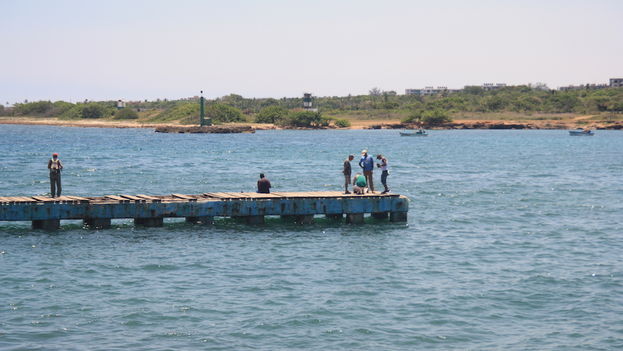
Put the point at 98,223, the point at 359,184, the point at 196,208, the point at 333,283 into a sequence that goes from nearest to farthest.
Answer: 1. the point at 333,283
2. the point at 98,223
3. the point at 196,208
4. the point at 359,184

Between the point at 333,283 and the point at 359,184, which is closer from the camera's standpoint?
the point at 333,283

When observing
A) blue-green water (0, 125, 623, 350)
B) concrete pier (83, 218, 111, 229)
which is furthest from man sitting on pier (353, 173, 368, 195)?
concrete pier (83, 218, 111, 229)

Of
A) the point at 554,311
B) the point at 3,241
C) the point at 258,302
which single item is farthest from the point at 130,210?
the point at 554,311

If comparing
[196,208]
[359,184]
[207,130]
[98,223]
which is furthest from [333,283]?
[207,130]

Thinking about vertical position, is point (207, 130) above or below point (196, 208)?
above

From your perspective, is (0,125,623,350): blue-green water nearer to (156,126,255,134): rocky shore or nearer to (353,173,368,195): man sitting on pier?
(353,173,368,195): man sitting on pier

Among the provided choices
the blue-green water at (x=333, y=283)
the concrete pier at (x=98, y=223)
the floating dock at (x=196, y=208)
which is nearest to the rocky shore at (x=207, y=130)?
the blue-green water at (x=333, y=283)

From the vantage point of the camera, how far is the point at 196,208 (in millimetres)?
32281

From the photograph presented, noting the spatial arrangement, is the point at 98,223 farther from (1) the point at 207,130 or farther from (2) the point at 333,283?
(1) the point at 207,130

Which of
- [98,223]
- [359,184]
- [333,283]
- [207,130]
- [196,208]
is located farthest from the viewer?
[207,130]

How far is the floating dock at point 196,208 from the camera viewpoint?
30.8 metres

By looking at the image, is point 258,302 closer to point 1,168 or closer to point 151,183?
point 151,183

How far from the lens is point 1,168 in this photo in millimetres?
67875

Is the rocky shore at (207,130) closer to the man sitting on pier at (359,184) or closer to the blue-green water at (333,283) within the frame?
the blue-green water at (333,283)
